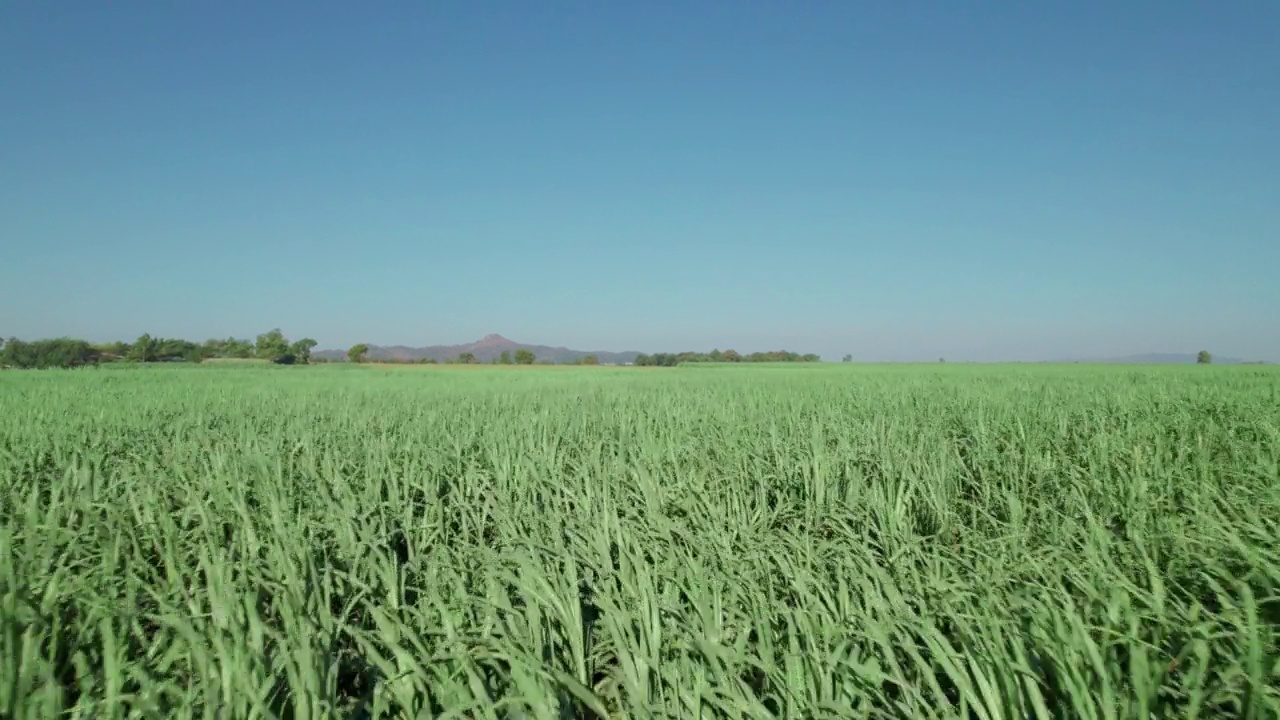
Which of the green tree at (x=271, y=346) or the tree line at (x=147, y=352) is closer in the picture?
the tree line at (x=147, y=352)

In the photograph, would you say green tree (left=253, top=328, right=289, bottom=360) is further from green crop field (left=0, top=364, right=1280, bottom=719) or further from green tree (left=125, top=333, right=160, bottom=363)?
green crop field (left=0, top=364, right=1280, bottom=719)

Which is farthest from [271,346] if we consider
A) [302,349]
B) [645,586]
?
[645,586]

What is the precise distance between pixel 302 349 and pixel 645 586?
167 ft

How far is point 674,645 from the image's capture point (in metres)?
1.58

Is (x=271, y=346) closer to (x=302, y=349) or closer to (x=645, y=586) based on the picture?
(x=302, y=349)

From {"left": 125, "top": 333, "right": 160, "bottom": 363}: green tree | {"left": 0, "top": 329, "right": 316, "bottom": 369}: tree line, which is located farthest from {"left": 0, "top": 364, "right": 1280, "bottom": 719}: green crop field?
{"left": 125, "top": 333, "right": 160, "bottom": 363}: green tree

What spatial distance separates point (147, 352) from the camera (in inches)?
1563

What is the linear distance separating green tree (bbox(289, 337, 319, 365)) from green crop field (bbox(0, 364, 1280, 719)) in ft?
144

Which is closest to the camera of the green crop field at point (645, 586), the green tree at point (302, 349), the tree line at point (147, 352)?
the green crop field at point (645, 586)

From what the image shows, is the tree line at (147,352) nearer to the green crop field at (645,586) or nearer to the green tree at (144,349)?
the green tree at (144,349)

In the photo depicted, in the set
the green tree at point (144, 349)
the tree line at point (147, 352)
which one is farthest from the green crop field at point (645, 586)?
the green tree at point (144, 349)

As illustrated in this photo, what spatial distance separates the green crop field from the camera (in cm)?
135

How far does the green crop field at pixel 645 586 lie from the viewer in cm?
135

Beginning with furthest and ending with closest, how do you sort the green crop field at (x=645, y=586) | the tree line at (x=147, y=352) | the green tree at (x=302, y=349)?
the green tree at (x=302, y=349)
the tree line at (x=147, y=352)
the green crop field at (x=645, y=586)
